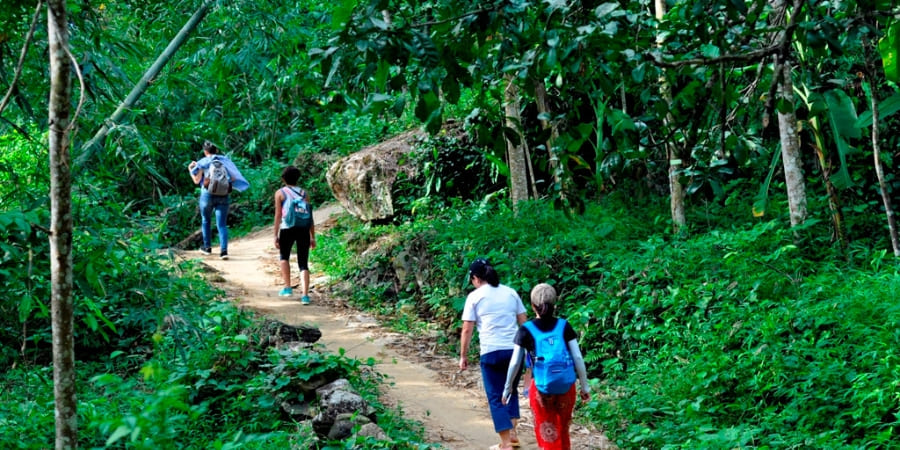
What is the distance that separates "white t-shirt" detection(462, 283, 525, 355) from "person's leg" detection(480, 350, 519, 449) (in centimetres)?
7

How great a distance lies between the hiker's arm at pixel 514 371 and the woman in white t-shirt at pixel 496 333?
36 cm

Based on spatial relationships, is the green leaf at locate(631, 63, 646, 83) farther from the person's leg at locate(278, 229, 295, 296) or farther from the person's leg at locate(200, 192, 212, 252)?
the person's leg at locate(200, 192, 212, 252)

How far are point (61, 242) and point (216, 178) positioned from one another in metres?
8.76

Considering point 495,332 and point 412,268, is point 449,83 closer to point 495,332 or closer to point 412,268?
point 495,332

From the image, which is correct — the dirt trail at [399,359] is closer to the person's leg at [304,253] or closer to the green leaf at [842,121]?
the person's leg at [304,253]

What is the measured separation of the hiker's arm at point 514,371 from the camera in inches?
222

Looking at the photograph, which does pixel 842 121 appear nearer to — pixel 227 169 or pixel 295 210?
pixel 295 210

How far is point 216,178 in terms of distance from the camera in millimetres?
12203

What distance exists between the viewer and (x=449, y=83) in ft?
10.7

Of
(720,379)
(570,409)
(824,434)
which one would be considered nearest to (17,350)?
(570,409)

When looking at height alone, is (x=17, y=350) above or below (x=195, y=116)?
below

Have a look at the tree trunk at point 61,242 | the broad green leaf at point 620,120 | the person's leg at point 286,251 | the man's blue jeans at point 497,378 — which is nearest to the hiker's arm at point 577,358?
the man's blue jeans at point 497,378

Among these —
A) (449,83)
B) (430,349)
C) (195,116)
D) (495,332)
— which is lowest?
(430,349)

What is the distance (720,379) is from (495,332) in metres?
1.87
